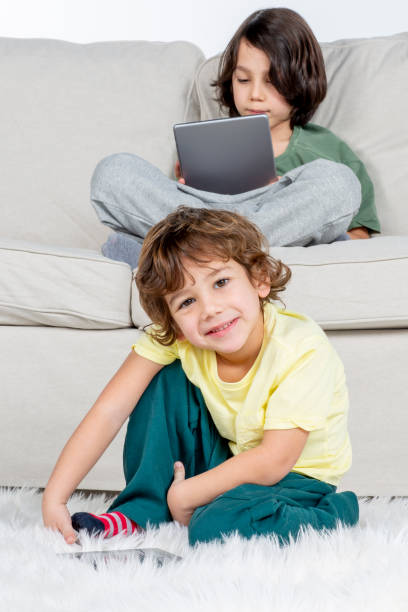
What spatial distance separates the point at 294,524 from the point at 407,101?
4.43 feet

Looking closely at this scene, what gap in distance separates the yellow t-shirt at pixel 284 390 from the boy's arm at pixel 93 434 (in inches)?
1.3

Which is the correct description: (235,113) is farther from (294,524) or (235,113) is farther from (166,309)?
(294,524)

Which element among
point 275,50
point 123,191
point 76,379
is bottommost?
point 76,379

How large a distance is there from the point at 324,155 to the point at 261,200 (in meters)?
0.41

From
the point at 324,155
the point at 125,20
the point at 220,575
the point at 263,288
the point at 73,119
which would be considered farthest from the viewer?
the point at 125,20

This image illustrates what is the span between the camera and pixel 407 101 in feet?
6.16

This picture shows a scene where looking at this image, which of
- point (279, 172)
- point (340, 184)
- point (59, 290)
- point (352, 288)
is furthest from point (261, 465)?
point (279, 172)

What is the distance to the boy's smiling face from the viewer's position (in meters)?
0.98

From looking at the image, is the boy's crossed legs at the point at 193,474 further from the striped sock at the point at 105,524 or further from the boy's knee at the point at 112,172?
the boy's knee at the point at 112,172

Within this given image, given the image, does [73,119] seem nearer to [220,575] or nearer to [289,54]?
[289,54]

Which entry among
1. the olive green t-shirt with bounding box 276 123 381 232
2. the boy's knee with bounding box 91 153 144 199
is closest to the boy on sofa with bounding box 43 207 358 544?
the boy's knee with bounding box 91 153 144 199

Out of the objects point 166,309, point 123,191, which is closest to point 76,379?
point 166,309

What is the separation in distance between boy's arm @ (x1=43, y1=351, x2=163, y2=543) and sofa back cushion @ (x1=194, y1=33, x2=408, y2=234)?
3.31 ft

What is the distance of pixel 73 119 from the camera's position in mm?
1981
